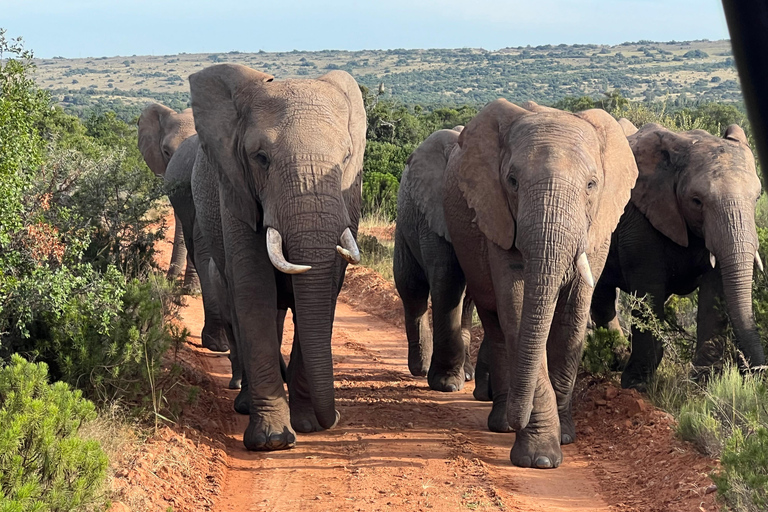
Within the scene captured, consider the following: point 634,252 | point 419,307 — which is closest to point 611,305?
point 634,252

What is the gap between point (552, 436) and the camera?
635cm

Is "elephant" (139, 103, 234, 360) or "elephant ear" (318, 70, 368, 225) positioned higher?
"elephant ear" (318, 70, 368, 225)

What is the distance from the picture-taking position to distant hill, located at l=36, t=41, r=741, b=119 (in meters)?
75.9

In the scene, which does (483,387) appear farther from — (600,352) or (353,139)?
(353,139)

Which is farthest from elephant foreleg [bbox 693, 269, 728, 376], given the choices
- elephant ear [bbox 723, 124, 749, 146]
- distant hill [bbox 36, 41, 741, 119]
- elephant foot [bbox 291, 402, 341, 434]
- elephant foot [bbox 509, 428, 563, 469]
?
distant hill [bbox 36, 41, 741, 119]

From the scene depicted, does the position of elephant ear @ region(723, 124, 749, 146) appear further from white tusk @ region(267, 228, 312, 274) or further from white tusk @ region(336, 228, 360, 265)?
white tusk @ region(267, 228, 312, 274)

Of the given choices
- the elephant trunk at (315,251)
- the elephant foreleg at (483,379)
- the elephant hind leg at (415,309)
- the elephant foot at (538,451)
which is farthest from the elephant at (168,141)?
the elephant foot at (538,451)

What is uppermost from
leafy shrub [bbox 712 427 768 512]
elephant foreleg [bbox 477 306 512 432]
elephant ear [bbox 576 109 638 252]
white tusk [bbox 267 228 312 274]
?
elephant ear [bbox 576 109 638 252]

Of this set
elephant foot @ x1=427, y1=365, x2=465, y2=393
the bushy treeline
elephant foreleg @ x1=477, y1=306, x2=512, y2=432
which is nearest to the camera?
the bushy treeline

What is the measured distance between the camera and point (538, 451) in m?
6.30

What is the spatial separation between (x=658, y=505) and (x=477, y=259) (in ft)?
7.41

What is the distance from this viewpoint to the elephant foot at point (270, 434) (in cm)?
659

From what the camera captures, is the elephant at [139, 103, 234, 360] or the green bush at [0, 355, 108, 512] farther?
the elephant at [139, 103, 234, 360]

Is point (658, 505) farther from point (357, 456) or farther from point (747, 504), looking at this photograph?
point (357, 456)
